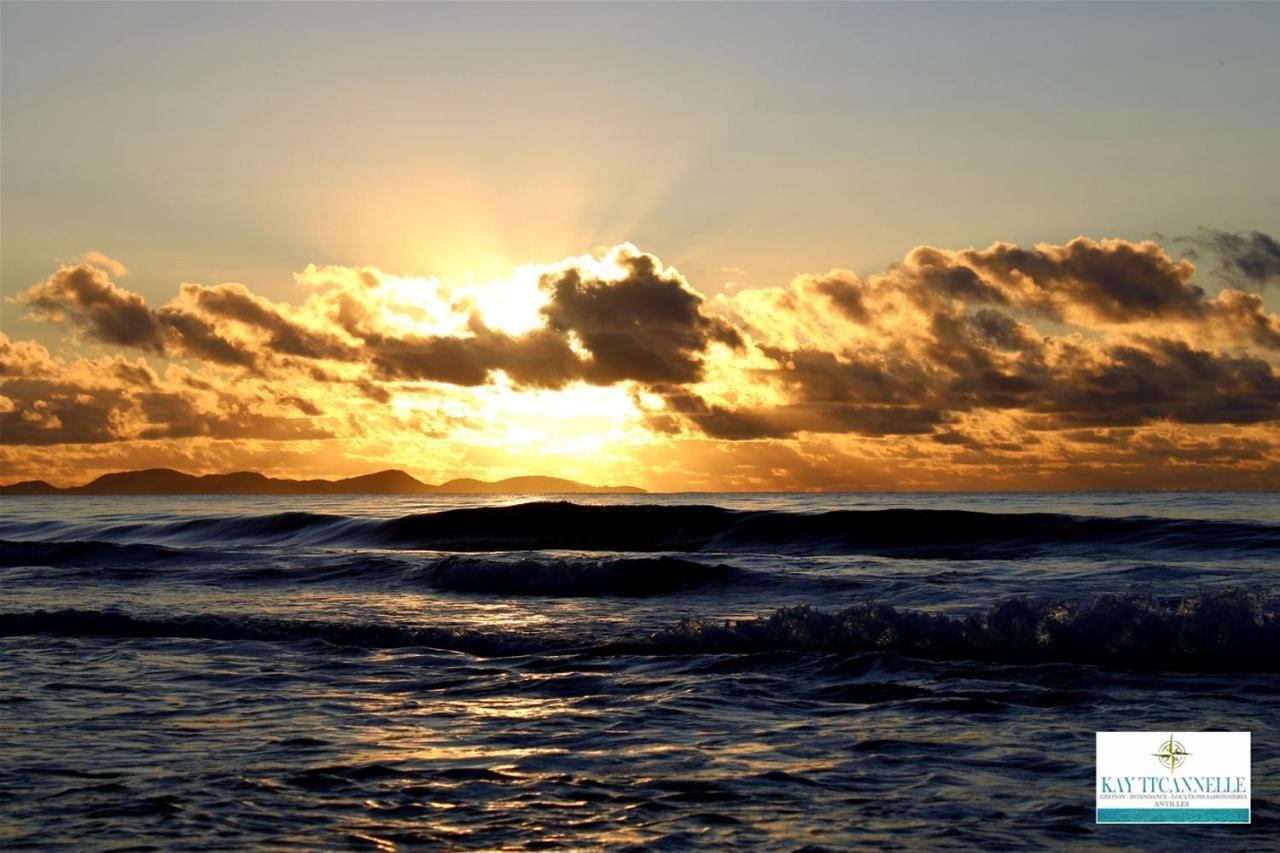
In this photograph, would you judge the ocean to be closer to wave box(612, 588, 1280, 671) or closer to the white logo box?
wave box(612, 588, 1280, 671)

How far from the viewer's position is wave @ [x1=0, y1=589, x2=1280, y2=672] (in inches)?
544

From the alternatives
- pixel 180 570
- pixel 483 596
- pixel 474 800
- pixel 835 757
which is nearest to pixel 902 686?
pixel 835 757

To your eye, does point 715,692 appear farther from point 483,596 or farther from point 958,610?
point 483,596

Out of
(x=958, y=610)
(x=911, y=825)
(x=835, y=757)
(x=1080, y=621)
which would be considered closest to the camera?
(x=911, y=825)

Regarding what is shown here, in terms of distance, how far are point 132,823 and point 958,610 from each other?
42.2ft

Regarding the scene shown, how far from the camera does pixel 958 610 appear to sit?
17172 millimetres

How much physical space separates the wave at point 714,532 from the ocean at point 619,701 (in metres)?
5.20

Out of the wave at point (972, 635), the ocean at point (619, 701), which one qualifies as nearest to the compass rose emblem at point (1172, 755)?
the ocean at point (619, 701)

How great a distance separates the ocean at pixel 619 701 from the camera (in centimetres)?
749

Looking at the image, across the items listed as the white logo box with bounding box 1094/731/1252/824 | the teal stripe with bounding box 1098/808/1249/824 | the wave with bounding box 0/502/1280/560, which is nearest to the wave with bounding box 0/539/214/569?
the wave with bounding box 0/502/1280/560

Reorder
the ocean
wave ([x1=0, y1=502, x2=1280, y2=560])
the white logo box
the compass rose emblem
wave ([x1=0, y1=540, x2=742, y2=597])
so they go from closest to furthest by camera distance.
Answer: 1. the ocean
2. the white logo box
3. the compass rose emblem
4. wave ([x1=0, y1=540, x2=742, y2=597])
5. wave ([x1=0, y1=502, x2=1280, y2=560])

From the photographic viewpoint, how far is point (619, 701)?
37.8ft

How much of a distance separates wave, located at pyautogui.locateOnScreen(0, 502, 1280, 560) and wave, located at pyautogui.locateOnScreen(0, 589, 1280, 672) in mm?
13807

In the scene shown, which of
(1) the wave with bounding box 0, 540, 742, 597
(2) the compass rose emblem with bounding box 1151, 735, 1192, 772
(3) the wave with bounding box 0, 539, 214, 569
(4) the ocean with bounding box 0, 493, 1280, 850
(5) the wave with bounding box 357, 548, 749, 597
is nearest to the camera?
(4) the ocean with bounding box 0, 493, 1280, 850
